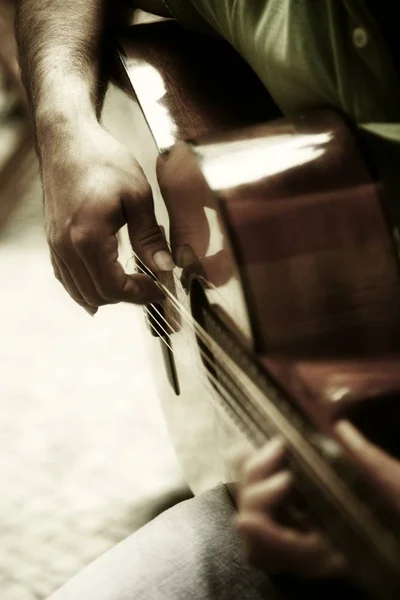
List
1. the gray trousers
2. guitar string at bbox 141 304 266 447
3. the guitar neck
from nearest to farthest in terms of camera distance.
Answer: the guitar neck → guitar string at bbox 141 304 266 447 → the gray trousers

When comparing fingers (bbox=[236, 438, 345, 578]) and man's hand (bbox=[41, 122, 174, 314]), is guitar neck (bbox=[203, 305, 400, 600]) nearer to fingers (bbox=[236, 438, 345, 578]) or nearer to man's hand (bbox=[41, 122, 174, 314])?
fingers (bbox=[236, 438, 345, 578])

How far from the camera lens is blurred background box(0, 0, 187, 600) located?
104 cm

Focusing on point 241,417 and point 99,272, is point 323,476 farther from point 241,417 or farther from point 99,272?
point 99,272

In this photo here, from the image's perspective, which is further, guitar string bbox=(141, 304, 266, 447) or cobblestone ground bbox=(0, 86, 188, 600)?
cobblestone ground bbox=(0, 86, 188, 600)

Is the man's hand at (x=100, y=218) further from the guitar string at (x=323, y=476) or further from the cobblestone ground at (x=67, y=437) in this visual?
the cobblestone ground at (x=67, y=437)

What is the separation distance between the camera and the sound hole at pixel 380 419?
0.40 meters

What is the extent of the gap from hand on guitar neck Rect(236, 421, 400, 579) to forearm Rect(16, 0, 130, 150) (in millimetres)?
487

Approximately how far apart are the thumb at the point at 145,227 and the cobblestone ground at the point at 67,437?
57 cm

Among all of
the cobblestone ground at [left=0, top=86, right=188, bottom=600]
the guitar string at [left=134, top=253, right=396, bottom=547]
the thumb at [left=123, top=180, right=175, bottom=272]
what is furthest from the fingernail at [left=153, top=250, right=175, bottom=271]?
the cobblestone ground at [left=0, top=86, right=188, bottom=600]

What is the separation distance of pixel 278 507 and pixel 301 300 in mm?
152

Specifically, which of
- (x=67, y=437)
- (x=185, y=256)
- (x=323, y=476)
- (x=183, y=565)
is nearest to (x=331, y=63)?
(x=185, y=256)

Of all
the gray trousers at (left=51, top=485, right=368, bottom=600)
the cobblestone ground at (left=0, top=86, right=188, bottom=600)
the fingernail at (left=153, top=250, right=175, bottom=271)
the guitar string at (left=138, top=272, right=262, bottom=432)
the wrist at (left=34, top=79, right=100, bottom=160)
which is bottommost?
the cobblestone ground at (left=0, top=86, right=188, bottom=600)

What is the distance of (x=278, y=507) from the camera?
0.42 meters

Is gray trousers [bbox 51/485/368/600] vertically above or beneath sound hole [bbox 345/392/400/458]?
beneath
